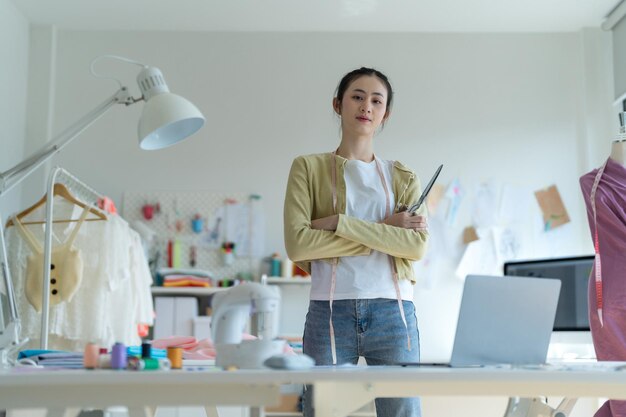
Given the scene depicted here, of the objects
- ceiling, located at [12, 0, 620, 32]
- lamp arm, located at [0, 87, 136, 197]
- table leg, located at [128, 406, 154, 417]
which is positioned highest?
ceiling, located at [12, 0, 620, 32]

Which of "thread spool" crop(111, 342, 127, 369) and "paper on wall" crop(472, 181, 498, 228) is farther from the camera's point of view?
"paper on wall" crop(472, 181, 498, 228)

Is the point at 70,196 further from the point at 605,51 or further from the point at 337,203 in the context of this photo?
the point at 605,51

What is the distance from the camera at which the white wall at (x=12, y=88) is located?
4859 millimetres

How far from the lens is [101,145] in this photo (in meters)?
5.23

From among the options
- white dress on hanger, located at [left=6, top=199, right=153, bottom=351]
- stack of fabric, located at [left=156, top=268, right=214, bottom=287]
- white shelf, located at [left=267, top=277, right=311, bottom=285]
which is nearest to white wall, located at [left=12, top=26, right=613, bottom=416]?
white shelf, located at [left=267, top=277, right=311, bottom=285]

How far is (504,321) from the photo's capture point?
1684mm

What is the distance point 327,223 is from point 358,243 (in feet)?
0.32

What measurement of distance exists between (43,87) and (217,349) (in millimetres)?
4095

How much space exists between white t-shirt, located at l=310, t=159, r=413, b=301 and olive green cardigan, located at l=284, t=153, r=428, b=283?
0.06 ft

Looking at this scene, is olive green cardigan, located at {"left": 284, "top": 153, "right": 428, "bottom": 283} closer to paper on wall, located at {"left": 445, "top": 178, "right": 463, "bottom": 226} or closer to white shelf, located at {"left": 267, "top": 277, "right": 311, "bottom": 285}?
white shelf, located at {"left": 267, "top": 277, "right": 311, "bottom": 285}

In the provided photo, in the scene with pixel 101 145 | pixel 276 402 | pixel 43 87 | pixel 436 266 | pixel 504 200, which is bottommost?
pixel 276 402

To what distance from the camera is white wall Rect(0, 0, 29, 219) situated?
191 inches

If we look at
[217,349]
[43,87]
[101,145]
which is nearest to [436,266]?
[101,145]

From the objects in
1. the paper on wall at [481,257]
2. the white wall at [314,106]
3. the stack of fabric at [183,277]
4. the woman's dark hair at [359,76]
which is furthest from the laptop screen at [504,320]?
the white wall at [314,106]
